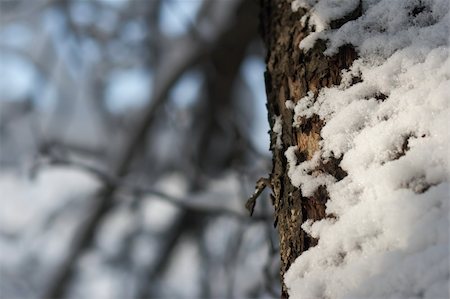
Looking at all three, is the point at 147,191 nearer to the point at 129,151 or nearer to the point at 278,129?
the point at 129,151

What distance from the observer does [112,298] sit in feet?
11.4

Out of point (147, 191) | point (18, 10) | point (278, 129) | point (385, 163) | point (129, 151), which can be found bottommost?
point (385, 163)

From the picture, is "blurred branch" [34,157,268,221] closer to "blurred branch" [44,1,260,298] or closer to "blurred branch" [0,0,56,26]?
"blurred branch" [44,1,260,298]

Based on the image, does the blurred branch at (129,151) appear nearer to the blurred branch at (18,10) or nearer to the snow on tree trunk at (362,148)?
the blurred branch at (18,10)

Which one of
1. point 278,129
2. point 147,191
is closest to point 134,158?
point 147,191

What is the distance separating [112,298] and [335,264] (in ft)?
10.2

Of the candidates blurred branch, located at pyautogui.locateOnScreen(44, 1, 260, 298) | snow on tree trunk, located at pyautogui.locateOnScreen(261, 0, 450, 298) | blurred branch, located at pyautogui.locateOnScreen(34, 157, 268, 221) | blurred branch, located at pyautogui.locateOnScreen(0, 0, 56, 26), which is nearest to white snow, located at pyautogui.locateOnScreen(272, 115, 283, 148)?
snow on tree trunk, located at pyautogui.locateOnScreen(261, 0, 450, 298)

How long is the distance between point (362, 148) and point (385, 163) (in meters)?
0.04

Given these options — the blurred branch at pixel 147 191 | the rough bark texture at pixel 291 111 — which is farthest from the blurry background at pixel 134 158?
the rough bark texture at pixel 291 111

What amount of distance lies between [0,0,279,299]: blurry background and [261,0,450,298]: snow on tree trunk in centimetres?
136

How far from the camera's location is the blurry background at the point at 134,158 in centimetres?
261

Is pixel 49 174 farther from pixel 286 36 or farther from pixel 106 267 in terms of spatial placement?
pixel 286 36

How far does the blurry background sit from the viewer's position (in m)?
2.61

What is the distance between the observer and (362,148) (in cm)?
61
